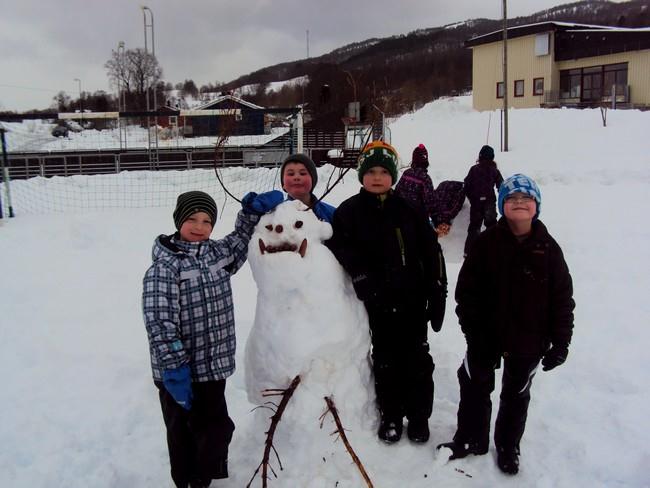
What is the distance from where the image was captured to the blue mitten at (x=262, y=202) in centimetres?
271

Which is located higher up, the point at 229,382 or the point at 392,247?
the point at 392,247

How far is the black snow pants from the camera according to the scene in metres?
2.85

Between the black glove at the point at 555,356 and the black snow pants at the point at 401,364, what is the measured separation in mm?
639

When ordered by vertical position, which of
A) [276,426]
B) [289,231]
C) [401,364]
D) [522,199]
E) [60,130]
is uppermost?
[60,130]

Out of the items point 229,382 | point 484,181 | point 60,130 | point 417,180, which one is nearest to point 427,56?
point 60,130

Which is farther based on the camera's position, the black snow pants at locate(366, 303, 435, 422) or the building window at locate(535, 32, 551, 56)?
the building window at locate(535, 32, 551, 56)

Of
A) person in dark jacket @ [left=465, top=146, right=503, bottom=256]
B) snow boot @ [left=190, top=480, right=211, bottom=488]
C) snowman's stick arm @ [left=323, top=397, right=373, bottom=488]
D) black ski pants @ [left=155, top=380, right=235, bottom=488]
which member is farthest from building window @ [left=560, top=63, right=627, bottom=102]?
snow boot @ [left=190, top=480, right=211, bottom=488]

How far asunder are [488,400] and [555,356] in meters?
0.46

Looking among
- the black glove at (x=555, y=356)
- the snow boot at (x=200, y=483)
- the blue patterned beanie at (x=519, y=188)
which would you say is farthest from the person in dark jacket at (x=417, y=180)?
the snow boot at (x=200, y=483)

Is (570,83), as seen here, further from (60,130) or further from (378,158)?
(378,158)

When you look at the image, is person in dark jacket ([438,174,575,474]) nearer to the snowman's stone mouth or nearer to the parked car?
the snowman's stone mouth

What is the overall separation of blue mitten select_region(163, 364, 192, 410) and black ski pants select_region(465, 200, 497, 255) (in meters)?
4.96

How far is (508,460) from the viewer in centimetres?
262

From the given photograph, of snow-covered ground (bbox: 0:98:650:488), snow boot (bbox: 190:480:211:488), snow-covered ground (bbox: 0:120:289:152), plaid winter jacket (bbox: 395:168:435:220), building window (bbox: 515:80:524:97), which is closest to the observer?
snow boot (bbox: 190:480:211:488)
